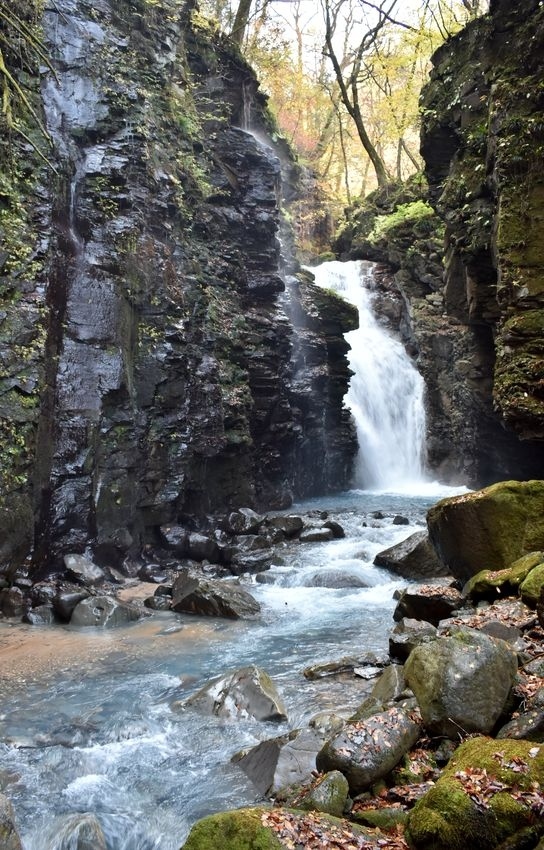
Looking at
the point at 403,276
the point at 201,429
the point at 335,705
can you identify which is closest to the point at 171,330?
the point at 201,429

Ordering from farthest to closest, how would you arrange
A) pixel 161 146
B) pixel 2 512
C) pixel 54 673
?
1. pixel 161 146
2. pixel 2 512
3. pixel 54 673

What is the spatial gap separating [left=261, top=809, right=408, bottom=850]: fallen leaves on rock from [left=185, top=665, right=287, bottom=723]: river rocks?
2.65 metres

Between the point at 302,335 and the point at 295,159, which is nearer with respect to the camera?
the point at 302,335

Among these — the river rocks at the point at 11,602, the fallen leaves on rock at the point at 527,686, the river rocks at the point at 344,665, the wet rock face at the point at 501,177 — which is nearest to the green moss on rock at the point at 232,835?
the fallen leaves on rock at the point at 527,686

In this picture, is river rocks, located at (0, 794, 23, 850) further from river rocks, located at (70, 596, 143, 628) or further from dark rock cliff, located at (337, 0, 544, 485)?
dark rock cliff, located at (337, 0, 544, 485)

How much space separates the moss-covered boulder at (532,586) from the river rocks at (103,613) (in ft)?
19.0

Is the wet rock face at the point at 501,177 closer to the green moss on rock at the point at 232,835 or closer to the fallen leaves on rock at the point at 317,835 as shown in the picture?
the fallen leaves on rock at the point at 317,835

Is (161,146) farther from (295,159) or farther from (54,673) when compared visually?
(295,159)

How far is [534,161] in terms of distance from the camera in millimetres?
10070

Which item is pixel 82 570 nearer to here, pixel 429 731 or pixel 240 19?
pixel 429 731

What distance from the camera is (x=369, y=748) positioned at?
394 cm

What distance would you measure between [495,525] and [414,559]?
3384 millimetres

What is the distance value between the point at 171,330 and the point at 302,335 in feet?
24.8

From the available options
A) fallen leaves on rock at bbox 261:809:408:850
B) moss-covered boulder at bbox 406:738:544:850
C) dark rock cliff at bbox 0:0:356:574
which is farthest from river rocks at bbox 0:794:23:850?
dark rock cliff at bbox 0:0:356:574
